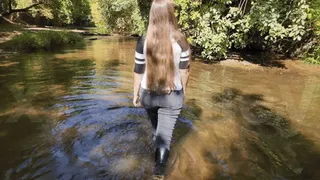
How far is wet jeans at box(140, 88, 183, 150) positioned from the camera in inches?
106

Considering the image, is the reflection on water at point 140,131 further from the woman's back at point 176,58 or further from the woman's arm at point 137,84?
the woman's back at point 176,58

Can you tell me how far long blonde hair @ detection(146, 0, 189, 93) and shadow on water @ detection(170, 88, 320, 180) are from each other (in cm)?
150

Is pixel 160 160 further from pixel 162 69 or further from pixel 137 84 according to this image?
pixel 162 69

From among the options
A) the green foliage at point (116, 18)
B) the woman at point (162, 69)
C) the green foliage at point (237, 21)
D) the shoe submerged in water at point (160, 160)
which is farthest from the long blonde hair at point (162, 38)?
the green foliage at point (116, 18)

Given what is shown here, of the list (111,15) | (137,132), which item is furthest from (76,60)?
(111,15)

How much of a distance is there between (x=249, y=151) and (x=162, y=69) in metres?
2.29

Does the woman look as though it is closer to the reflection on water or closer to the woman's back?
the woman's back

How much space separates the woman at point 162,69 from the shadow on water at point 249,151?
0.94 meters

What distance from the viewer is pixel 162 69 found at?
2.51m

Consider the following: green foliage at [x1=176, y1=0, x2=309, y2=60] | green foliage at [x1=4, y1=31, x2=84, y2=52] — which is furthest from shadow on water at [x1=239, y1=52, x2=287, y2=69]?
green foliage at [x1=4, y1=31, x2=84, y2=52]

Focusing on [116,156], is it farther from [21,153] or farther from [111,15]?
[111,15]

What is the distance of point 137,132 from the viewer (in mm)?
4504

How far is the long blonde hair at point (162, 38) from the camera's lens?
2426 mm

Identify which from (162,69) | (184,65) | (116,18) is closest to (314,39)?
(184,65)
